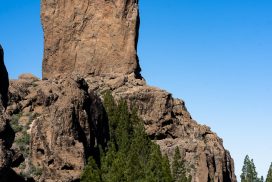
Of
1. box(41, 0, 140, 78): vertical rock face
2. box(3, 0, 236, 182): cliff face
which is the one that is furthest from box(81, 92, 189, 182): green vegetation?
box(41, 0, 140, 78): vertical rock face

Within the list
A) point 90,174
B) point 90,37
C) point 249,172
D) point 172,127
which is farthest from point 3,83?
point 249,172

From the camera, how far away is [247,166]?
182m

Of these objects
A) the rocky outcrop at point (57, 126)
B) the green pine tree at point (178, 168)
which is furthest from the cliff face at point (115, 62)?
the rocky outcrop at point (57, 126)

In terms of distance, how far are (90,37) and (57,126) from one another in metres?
60.4

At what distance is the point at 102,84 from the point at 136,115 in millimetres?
14718

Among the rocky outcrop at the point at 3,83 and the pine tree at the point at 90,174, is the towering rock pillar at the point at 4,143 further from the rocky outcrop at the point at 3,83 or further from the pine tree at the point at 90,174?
the pine tree at the point at 90,174

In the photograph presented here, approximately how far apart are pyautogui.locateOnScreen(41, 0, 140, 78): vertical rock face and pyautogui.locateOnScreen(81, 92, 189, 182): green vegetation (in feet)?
65.9

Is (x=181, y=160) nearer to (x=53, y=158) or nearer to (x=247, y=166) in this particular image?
(x=53, y=158)

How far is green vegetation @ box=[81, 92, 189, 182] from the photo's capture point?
269ft

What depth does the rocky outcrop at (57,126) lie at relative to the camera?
7719cm

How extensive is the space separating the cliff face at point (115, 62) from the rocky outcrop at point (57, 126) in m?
26.1

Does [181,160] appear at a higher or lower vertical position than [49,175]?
higher

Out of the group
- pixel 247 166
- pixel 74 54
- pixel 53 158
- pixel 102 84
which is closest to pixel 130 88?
pixel 102 84

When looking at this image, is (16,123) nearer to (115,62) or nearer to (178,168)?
(178,168)
